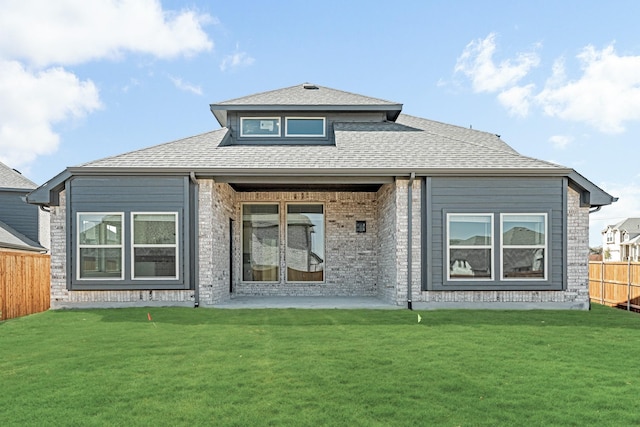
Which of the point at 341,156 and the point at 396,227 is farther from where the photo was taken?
the point at 341,156

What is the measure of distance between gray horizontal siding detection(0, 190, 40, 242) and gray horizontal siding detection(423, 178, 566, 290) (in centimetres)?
1655

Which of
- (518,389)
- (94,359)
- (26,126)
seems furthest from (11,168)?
(518,389)

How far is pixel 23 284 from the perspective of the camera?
9.58 meters

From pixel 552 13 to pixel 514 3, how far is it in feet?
4.35

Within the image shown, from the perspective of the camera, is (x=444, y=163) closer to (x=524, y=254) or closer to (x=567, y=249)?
(x=524, y=254)

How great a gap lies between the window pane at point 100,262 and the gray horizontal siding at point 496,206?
6.59 meters

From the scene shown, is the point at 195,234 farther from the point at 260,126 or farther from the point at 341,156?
the point at 260,126

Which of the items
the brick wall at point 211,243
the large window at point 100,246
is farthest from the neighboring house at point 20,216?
the brick wall at point 211,243

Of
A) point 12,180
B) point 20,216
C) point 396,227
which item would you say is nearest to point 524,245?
point 396,227

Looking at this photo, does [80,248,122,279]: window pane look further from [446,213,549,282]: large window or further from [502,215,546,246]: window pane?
[502,215,546,246]: window pane

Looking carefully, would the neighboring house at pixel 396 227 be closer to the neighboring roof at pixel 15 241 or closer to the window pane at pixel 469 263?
the window pane at pixel 469 263

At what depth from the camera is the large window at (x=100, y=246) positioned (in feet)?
31.8

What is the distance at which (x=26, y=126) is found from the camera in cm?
2086

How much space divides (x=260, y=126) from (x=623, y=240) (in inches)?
2586
